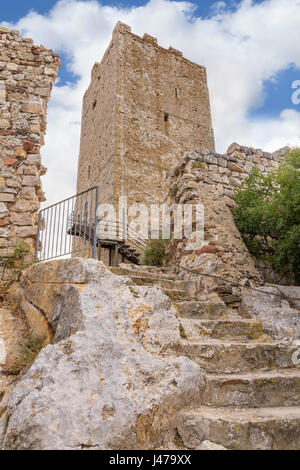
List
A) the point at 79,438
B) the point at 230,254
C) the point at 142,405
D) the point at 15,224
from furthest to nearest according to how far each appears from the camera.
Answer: the point at 230,254 < the point at 15,224 < the point at 142,405 < the point at 79,438

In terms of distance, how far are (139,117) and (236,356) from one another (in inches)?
487

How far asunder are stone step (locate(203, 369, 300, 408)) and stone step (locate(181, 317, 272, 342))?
24.5 inches

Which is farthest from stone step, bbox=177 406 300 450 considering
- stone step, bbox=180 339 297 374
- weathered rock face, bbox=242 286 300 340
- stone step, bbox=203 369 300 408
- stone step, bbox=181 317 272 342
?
weathered rock face, bbox=242 286 300 340

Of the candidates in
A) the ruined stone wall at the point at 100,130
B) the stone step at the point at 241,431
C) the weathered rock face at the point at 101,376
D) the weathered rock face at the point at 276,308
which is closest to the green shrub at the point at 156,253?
the weathered rock face at the point at 276,308

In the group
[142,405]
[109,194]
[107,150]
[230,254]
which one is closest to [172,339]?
[142,405]

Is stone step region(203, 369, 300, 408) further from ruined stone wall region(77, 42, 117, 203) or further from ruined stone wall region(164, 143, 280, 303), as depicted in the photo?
ruined stone wall region(77, 42, 117, 203)

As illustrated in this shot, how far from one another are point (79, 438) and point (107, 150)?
40.5 ft

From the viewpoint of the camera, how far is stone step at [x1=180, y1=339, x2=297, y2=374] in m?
2.44

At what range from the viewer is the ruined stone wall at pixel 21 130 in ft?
14.0

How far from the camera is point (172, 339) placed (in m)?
2.45

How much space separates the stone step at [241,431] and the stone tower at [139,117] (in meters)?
10.2

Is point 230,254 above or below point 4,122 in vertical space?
below

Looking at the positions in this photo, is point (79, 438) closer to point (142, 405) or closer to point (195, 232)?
point (142, 405)

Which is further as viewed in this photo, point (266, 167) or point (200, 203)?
point (266, 167)
